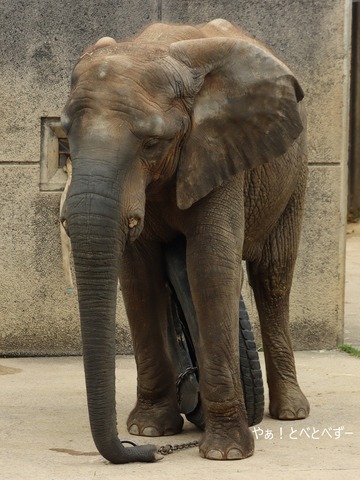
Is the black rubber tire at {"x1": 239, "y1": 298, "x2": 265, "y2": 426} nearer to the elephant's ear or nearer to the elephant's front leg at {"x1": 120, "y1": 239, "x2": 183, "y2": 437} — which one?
the elephant's front leg at {"x1": 120, "y1": 239, "x2": 183, "y2": 437}

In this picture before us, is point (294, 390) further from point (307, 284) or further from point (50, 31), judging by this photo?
point (50, 31)

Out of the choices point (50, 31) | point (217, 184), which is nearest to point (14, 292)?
point (50, 31)

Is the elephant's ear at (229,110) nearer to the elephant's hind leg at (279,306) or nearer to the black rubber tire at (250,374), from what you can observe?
the black rubber tire at (250,374)

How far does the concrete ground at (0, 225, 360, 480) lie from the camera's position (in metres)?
5.44

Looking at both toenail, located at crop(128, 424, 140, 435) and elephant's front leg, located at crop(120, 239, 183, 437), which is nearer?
elephant's front leg, located at crop(120, 239, 183, 437)

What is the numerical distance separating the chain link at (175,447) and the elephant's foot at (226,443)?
0.15 metres

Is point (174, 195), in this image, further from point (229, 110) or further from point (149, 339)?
point (149, 339)

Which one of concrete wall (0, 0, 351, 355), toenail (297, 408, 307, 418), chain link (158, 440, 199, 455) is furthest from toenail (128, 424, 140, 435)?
concrete wall (0, 0, 351, 355)

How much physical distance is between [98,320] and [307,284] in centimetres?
411

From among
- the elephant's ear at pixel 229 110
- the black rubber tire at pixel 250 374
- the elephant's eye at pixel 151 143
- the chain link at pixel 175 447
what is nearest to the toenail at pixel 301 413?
the black rubber tire at pixel 250 374

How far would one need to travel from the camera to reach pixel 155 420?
629 centimetres

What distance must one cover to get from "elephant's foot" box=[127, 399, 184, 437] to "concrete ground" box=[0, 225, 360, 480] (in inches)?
3.0

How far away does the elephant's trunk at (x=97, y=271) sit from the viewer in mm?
5043

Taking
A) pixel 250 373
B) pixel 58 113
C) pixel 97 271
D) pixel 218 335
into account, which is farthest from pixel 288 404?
pixel 58 113
